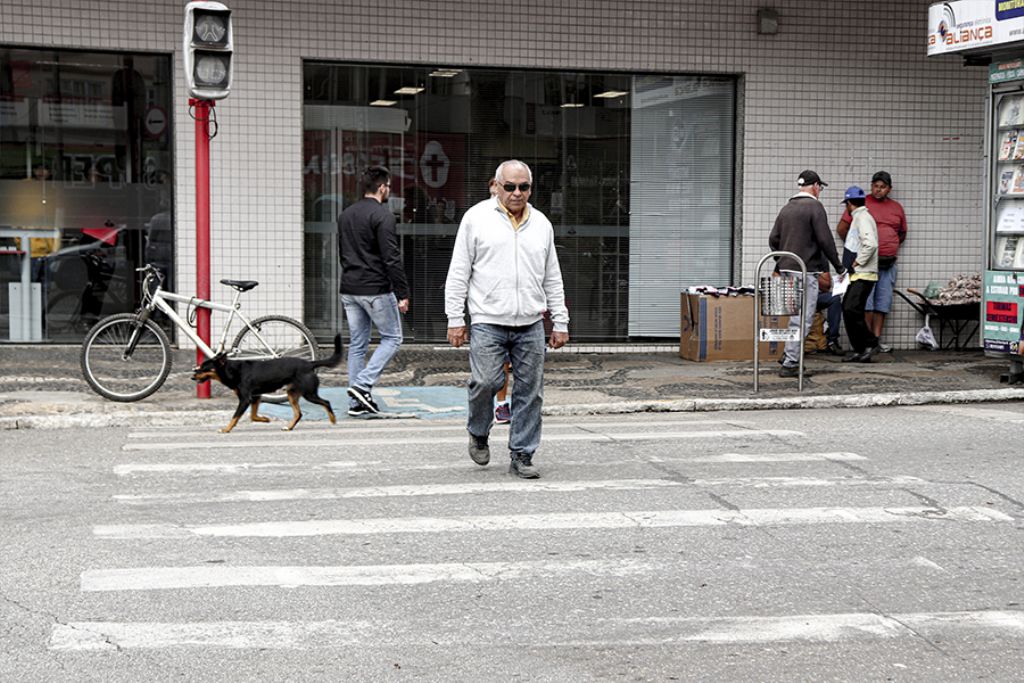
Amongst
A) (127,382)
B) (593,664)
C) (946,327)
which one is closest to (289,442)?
(127,382)

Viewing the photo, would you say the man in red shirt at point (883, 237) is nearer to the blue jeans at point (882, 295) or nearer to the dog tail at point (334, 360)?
the blue jeans at point (882, 295)

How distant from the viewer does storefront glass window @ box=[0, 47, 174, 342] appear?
47.8ft

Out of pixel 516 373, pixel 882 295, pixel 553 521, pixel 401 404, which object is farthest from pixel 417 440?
pixel 882 295

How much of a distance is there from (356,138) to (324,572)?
32.4ft

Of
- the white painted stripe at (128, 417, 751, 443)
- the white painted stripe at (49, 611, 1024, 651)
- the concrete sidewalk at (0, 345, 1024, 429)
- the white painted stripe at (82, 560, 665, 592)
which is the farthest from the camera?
the concrete sidewalk at (0, 345, 1024, 429)

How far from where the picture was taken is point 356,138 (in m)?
15.3

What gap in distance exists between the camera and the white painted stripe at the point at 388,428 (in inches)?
402

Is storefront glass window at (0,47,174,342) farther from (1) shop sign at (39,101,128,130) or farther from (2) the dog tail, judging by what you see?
(2) the dog tail

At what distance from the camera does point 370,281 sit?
11164mm

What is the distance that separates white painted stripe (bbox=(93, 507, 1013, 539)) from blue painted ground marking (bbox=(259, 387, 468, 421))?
4227 mm

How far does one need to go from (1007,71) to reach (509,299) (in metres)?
7.22

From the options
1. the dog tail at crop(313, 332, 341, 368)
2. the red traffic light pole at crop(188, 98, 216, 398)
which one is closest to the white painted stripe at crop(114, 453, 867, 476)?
the dog tail at crop(313, 332, 341, 368)

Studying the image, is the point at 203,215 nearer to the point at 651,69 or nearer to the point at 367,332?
the point at 367,332

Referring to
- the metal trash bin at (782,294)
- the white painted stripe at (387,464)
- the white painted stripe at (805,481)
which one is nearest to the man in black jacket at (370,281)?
the white painted stripe at (387,464)
